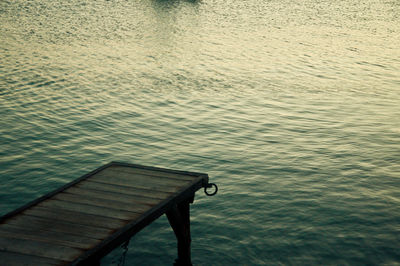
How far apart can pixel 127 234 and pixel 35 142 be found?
10097mm

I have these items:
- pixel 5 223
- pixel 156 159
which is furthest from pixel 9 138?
pixel 5 223

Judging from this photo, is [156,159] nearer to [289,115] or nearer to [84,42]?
[289,115]

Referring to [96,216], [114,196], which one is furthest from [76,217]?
[114,196]

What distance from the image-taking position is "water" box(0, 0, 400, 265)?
11.2 metres

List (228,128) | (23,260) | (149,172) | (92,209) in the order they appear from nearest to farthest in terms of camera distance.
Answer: (23,260) → (92,209) → (149,172) → (228,128)

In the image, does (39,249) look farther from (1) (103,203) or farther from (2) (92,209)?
(1) (103,203)

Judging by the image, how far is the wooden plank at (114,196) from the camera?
803cm

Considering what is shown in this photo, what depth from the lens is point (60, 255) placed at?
6277mm

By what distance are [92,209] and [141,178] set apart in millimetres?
1601

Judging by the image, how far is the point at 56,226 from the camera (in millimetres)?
7070

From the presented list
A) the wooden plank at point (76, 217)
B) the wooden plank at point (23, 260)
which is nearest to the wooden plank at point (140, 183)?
the wooden plank at point (76, 217)

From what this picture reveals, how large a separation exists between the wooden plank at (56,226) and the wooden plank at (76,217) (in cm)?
10

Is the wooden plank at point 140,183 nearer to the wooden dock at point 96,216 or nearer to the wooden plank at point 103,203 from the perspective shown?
the wooden dock at point 96,216

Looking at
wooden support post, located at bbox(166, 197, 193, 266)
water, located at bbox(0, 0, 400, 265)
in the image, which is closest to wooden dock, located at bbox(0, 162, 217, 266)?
wooden support post, located at bbox(166, 197, 193, 266)
